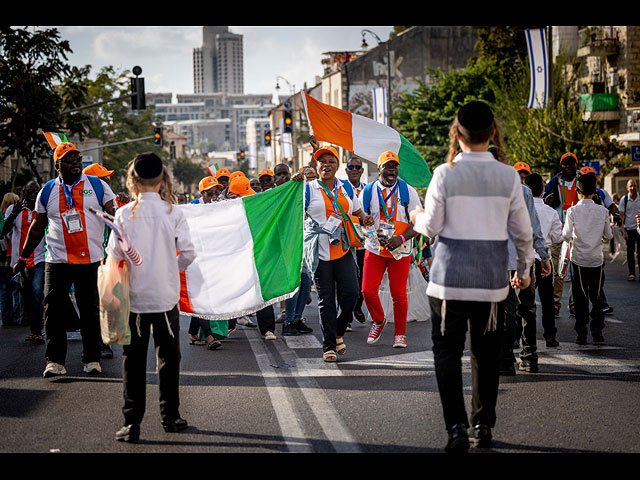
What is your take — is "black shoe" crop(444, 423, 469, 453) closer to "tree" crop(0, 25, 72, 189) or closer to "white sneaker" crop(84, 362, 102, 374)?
"white sneaker" crop(84, 362, 102, 374)

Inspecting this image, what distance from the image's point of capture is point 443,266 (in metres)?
5.62

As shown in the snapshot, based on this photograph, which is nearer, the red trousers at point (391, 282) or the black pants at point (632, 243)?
the red trousers at point (391, 282)

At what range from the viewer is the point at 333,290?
9.16m

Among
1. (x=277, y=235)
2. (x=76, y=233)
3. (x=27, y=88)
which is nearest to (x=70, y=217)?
(x=76, y=233)

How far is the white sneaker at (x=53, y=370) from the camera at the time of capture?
335 inches

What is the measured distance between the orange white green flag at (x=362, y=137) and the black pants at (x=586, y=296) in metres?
2.10

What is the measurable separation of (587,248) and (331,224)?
3.10 metres

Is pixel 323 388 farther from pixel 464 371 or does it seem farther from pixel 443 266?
pixel 443 266

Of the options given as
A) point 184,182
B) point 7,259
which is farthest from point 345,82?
point 184,182

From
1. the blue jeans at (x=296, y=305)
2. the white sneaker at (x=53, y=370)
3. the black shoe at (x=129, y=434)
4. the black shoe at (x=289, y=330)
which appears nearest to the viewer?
the black shoe at (x=129, y=434)

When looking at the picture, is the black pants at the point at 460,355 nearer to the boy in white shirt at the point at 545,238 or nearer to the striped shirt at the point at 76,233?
the boy in white shirt at the point at 545,238

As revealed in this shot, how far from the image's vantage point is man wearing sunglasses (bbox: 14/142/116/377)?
866cm


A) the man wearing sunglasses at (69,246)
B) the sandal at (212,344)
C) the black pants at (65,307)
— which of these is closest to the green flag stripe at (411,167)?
the sandal at (212,344)
